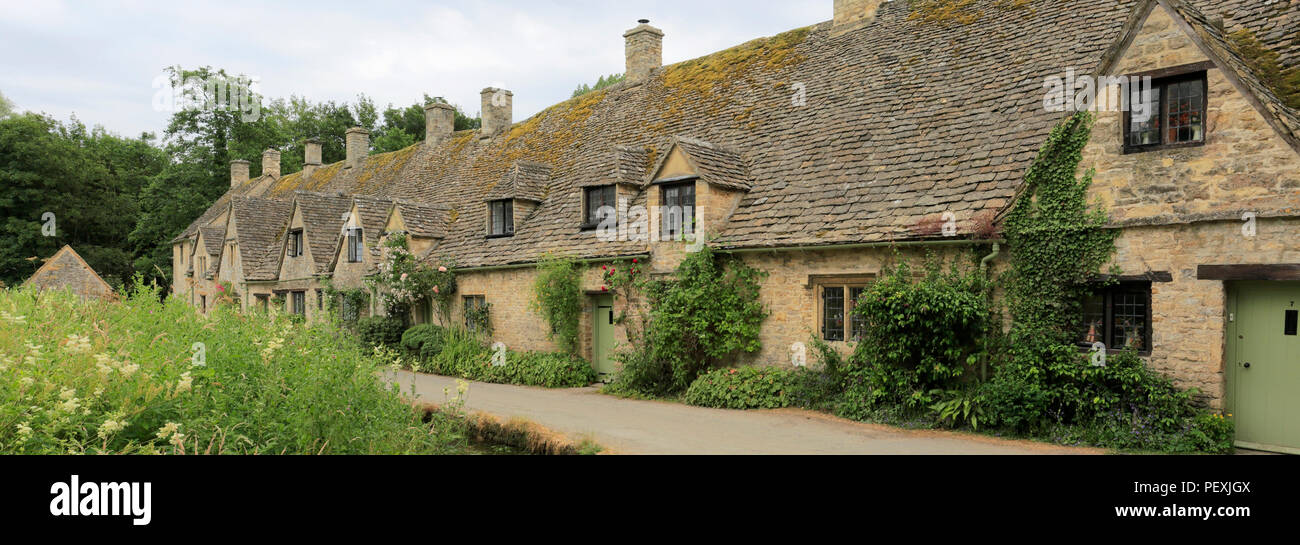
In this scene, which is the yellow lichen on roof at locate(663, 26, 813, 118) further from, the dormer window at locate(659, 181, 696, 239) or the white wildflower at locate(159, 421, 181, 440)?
the white wildflower at locate(159, 421, 181, 440)

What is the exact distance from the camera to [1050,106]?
41.3 ft

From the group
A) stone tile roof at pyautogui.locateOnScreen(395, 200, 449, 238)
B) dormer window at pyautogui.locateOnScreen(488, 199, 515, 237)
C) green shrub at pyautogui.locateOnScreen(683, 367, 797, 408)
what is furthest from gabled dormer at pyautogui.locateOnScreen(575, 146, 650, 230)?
stone tile roof at pyautogui.locateOnScreen(395, 200, 449, 238)

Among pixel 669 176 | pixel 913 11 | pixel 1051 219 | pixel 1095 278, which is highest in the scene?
pixel 913 11

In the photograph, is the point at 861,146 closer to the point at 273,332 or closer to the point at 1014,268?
the point at 1014,268

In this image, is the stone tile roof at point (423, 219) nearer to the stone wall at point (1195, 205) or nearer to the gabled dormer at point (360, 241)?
the gabled dormer at point (360, 241)

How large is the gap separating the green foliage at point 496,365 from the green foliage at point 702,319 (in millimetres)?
2678

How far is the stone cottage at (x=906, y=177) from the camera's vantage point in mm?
9820

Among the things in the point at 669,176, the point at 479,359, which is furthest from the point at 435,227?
the point at 669,176

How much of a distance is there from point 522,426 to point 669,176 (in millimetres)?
6432

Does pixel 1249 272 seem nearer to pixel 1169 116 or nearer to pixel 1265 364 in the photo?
pixel 1265 364

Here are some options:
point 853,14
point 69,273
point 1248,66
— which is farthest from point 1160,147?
point 69,273

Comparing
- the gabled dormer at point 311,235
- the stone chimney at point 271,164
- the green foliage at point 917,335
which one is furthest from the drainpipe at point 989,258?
the stone chimney at point 271,164

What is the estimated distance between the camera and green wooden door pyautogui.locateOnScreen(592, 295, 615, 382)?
58.0ft

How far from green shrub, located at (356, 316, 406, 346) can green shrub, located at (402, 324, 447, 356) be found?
0.58m
